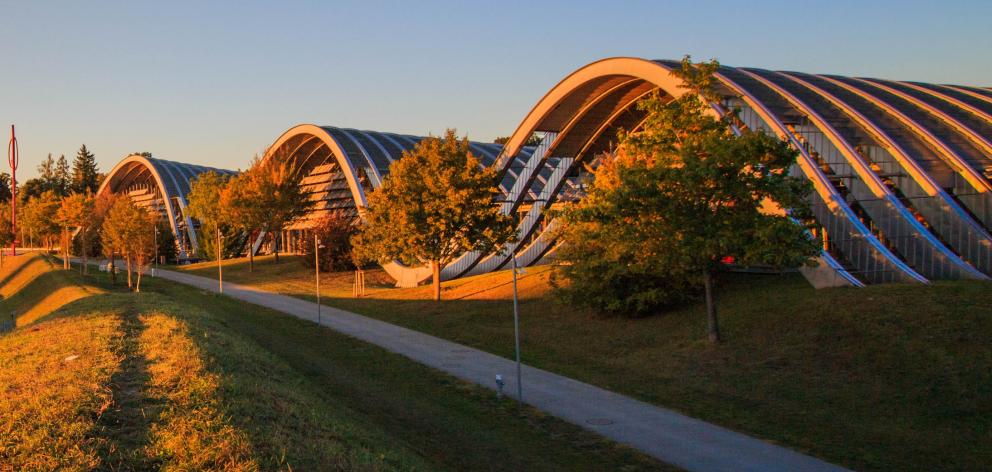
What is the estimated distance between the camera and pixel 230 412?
29.9 feet

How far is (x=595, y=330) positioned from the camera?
24.0 metres

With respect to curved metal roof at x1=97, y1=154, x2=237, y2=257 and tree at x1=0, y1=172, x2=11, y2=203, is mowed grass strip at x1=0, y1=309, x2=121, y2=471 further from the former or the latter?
tree at x1=0, y1=172, x2=11, y2=203

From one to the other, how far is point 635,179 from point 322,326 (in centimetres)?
1380

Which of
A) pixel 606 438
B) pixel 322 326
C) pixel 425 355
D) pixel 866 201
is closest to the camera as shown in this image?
pixel 606 438

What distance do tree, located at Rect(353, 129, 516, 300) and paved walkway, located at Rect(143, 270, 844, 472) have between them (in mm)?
9675

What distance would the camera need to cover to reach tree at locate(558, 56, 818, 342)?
744 inches

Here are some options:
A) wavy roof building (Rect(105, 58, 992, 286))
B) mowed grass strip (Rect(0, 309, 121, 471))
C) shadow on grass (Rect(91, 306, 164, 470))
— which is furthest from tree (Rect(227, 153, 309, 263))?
shadow on grass (Rect(91, 306, 164, 470))

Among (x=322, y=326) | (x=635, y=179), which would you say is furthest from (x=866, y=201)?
(x=322, y=326)

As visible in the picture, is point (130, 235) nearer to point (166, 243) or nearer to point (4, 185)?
point (166, 243)

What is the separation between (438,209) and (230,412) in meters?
25.8

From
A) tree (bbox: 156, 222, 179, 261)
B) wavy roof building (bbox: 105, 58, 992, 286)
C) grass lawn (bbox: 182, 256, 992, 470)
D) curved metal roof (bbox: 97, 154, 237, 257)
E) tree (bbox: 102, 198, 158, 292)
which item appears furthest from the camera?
curved metal roof (bbox: 97, 154, 237, 257)

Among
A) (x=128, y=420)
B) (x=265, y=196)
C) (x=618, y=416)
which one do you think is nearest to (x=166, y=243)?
(x=265, y=196)

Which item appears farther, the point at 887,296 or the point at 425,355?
the point at 425,355

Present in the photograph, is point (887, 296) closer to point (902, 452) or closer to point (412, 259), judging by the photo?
point (902, 452)
